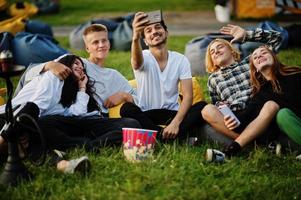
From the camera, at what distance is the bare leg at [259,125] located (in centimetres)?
440

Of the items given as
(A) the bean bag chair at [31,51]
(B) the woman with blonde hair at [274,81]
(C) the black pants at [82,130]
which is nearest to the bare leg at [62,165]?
(C) the black pants at [82,130]

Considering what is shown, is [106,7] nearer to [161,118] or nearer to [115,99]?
[115,99]

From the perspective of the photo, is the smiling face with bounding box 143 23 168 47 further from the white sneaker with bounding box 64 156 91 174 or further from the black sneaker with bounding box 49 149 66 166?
the white sneaker with bounding box 64 156 91 174

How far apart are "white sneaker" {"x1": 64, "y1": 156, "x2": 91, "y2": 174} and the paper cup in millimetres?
351

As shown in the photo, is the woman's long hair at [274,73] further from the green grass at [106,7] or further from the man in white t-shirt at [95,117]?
the green grass at [106,7]

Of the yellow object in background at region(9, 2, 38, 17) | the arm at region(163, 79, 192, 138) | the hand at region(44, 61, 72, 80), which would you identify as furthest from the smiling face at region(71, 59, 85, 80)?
the yellow object in background at region(9, 2, 38, 17)

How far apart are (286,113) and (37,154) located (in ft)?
6.27

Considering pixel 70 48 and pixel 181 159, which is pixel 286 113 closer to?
pixel 181 159

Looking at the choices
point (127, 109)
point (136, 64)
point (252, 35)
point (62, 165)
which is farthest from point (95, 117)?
point (252, 35)

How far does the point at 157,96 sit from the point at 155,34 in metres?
0.57

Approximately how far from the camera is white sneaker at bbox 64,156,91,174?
154 inches

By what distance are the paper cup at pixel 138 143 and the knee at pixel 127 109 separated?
694mm

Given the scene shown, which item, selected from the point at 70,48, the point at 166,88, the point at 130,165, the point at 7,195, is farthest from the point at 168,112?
the point at 70,48

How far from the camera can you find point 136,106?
4914mm
